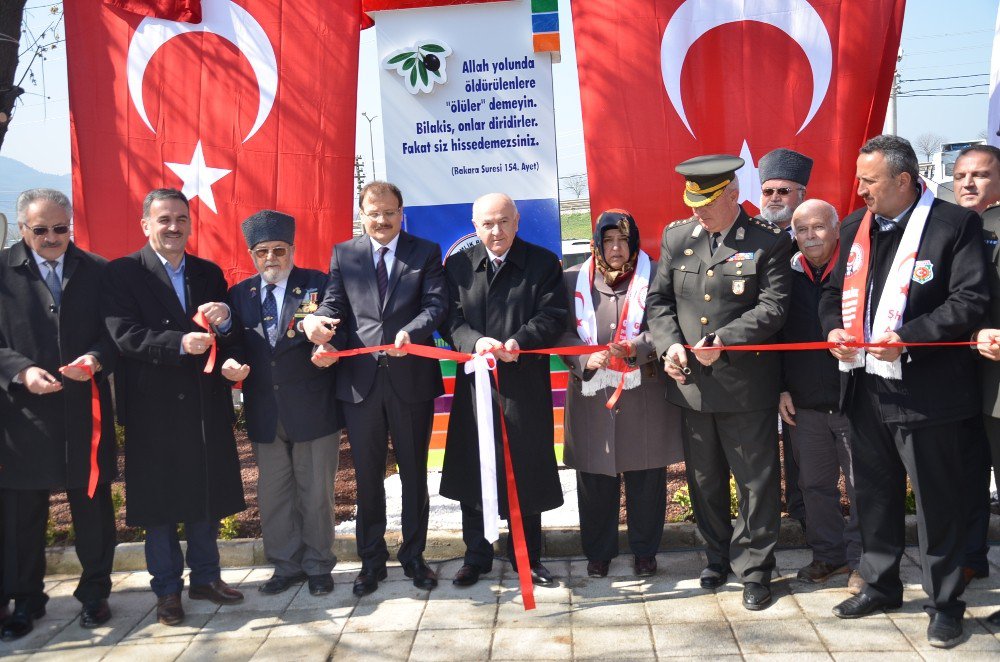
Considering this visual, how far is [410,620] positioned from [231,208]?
3.62 meters

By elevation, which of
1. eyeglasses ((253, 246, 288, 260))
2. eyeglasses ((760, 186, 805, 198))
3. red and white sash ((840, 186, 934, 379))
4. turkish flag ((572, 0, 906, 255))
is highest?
turkish flag ((572, 0, 906, 255))

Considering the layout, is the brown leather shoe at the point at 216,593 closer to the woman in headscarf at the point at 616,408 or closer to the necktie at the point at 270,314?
the necktie at the point at 270,314

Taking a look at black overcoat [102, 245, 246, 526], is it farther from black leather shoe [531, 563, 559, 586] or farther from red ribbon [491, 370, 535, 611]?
black leather shoe [531, 563, 559, 586]

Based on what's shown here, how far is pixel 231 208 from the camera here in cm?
638

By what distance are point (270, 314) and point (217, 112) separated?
249 cm

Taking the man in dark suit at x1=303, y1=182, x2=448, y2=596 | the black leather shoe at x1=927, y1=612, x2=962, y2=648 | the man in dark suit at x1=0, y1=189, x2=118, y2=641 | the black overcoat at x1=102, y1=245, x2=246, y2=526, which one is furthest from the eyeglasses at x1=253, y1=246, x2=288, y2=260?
the black leather shoe at x1=927, y1=612, x2=962, y2=648

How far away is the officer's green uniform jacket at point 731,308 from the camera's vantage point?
4055mm

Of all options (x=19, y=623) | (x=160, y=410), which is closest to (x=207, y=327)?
(x=160, y=410)

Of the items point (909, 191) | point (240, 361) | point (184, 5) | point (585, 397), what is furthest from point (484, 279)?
point (184, 5)

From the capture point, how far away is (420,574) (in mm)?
4570

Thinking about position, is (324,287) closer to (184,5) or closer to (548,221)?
(548,221)

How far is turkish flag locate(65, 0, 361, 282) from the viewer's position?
6234 millimetres

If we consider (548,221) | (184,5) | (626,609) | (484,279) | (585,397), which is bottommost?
(626,609)

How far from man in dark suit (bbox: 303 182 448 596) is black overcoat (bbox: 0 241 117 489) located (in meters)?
1.23
